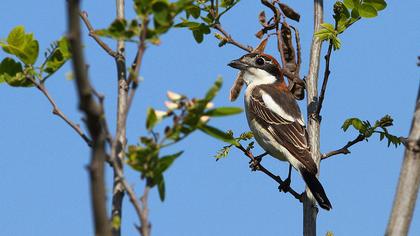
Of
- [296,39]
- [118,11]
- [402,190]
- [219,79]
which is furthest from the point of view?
[296,39]

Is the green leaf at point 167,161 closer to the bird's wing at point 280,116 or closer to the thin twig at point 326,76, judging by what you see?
the thin twig at point 326,76

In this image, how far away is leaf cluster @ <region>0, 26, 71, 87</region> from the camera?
149 inches

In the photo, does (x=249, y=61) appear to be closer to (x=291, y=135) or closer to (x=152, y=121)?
(x=291, y=135)

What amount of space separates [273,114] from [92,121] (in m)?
6.90

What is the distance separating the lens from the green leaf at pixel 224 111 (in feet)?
8.61

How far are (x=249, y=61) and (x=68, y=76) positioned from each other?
7561mm

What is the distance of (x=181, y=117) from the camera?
8.57ft

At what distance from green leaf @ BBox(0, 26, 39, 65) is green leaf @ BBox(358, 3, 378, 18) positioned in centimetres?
268

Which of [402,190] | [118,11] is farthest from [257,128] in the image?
[402,190]

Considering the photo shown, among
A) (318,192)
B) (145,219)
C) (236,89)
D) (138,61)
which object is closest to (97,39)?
(138,61)

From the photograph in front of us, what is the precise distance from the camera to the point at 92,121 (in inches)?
64.6

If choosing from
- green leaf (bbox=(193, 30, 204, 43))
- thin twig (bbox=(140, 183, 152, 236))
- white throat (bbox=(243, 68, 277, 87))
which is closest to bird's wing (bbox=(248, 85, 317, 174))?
white throat (bbox=(243, 68, 277, 87))

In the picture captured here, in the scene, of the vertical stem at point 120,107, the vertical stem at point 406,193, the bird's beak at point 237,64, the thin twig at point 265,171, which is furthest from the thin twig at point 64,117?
the bird's beak at point 237,64

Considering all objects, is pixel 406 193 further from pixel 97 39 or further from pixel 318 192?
pixel 318 192
